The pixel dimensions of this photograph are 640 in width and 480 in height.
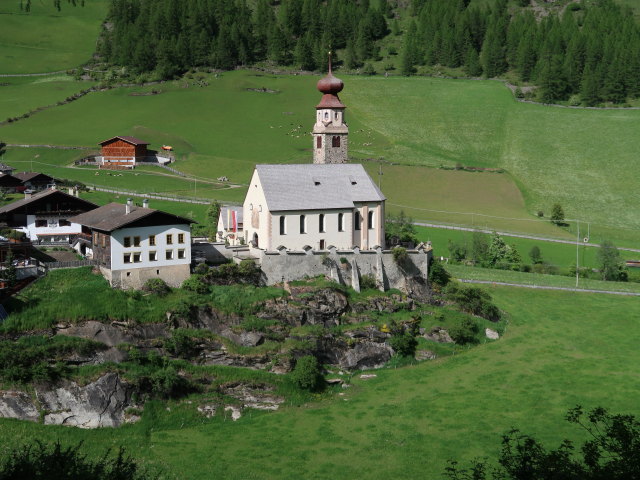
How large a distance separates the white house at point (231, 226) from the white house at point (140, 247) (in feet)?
40.1

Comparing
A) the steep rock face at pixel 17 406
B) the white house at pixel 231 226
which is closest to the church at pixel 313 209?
the white house at pixel 231 226

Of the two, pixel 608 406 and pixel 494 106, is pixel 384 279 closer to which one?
pixel 608 406

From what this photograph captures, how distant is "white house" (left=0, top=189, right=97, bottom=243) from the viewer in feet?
233

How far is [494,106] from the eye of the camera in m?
171

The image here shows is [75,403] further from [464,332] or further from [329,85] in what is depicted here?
[329,85]

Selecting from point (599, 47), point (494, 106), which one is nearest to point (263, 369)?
point (494, 106)

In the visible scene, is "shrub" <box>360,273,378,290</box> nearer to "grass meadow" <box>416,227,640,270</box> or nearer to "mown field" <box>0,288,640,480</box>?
"mown field" <box>0,288,640,480</box>

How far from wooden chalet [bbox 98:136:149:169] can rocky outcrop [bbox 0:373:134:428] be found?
80578 millimetres

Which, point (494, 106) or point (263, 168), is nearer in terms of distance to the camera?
point (263, 168)

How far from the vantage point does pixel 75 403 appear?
50.2 metres

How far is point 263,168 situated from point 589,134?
103 metres

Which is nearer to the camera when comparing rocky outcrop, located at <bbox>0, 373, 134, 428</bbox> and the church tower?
rocky outcrop, located at <bbox>0, 373, 134, 428</bbox>

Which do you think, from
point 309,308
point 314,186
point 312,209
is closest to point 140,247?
point 309,308

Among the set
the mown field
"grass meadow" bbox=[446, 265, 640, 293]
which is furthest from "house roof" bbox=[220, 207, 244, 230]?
"grass meadow" bbox=[446, 265, 640, 293]
